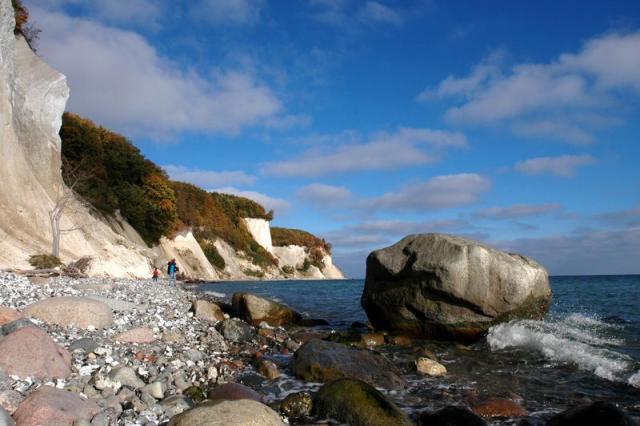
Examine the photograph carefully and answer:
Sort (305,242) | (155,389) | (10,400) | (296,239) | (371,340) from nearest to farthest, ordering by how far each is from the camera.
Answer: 1. (10,400)
2. (155,389)
3. (371,340)
4. (296,239)
5. (305,242)

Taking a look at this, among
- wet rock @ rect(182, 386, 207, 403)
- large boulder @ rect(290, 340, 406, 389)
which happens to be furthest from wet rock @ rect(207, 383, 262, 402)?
large boulder @ rect(290, 340, 406, 389)

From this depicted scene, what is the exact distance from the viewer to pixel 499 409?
6.71 metres

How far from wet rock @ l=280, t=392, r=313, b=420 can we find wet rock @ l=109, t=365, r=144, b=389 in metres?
2.03

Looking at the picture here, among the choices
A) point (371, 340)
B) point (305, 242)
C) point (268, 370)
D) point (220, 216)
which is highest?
point (220, 216)

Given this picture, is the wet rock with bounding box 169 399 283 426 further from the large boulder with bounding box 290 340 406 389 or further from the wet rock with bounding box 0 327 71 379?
the large boulder with bounding box 290 340 406 389

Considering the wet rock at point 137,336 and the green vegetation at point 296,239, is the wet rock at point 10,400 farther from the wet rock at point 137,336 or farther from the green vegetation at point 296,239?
the green vegetation at point 296,239

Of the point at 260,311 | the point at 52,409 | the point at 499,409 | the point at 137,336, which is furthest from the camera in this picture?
the point at 260,311

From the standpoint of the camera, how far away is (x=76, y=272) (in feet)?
67.7

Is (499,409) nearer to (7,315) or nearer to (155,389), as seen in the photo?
(155,389)

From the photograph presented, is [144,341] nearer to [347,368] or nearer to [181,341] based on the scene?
[181,341]

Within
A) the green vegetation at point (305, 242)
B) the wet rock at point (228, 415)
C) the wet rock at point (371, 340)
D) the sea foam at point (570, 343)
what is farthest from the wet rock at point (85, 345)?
the green vegetation at point (305, 242)

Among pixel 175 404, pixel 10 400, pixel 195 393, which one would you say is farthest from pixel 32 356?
pixel 195 393

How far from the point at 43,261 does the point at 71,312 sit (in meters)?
13.7

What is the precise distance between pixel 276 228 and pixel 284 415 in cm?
10236
